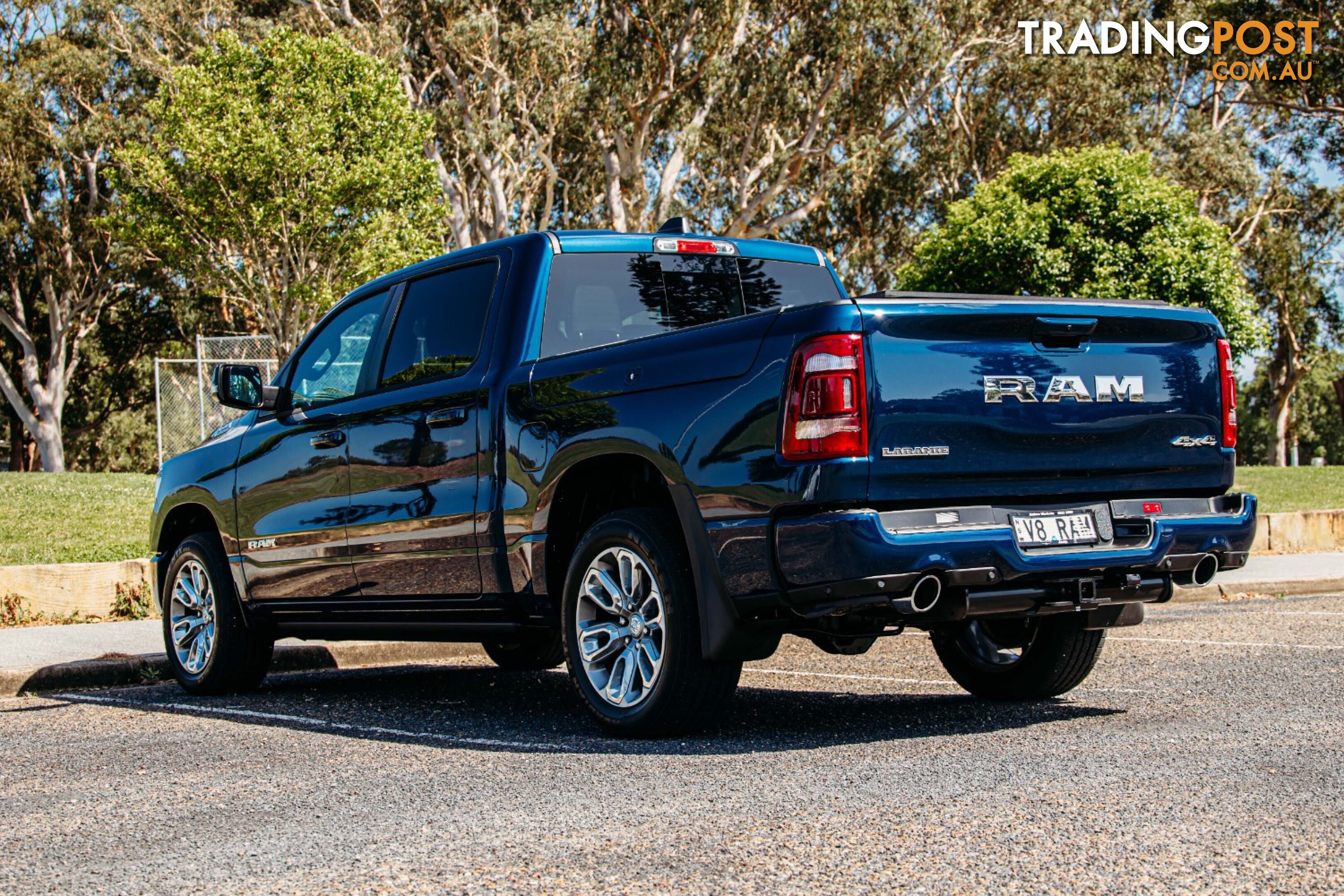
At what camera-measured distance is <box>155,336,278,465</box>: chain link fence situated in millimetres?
23703

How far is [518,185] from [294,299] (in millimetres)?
7350

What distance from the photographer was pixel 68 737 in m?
6.36

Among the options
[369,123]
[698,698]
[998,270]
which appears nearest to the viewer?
[698,698]

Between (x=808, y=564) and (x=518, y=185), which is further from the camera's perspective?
(x=518, y=185)

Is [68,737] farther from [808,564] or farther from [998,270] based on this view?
[998,270]

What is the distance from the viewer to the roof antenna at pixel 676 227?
6.70m

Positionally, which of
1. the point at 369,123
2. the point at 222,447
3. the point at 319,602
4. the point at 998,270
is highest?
the point at 369,123

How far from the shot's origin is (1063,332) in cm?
529

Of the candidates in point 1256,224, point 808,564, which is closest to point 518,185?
point 1256,224

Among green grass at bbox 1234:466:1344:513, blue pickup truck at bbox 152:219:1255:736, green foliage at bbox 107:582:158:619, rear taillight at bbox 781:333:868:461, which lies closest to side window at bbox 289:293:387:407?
blue pickup truck at bbox 152:219:1255:736

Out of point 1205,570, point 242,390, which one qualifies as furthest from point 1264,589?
point 242,390

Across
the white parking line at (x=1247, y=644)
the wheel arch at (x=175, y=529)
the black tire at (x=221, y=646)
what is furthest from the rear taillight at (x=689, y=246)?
the white parking line at (x=1247, y=644)

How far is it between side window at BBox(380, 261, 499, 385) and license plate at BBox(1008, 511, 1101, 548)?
8.20 feet

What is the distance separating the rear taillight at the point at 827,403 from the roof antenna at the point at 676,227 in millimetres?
1956
